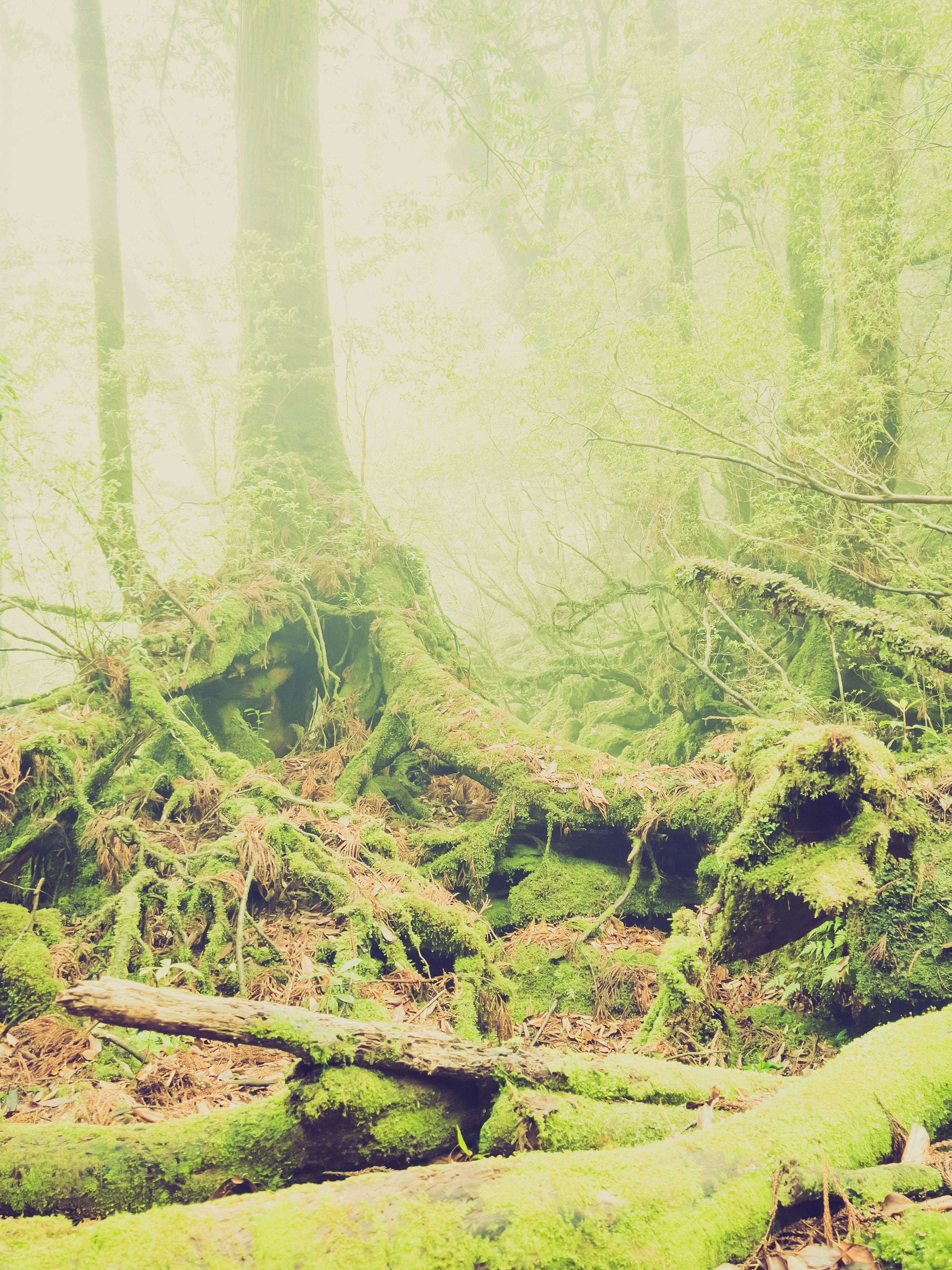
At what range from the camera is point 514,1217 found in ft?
4.68

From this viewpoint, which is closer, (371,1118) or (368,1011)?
(371,1118)

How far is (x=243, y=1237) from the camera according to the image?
4.31ft

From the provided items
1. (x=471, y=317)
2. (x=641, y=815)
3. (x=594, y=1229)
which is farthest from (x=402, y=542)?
(x=471, y=317)

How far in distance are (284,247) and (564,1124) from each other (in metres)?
9.62

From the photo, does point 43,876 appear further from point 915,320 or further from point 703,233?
point 703,233

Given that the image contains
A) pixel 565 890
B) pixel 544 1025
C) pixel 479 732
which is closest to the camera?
pixel 544 1025

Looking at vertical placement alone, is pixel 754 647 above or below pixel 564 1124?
above

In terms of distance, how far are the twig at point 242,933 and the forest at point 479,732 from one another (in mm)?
55

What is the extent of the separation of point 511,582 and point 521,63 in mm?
13953

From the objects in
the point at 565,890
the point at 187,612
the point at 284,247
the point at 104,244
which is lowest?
the point at 565,890

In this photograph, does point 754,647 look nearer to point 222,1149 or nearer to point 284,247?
point 222,1149

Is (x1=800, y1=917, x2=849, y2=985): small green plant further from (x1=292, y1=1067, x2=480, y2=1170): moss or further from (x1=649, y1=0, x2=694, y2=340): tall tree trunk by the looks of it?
(x1=649, y1=0, x2=694, y2=340): tall tree trunk

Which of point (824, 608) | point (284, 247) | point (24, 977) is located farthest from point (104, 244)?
point (824, 608)

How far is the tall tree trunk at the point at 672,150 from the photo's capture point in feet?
39.2
